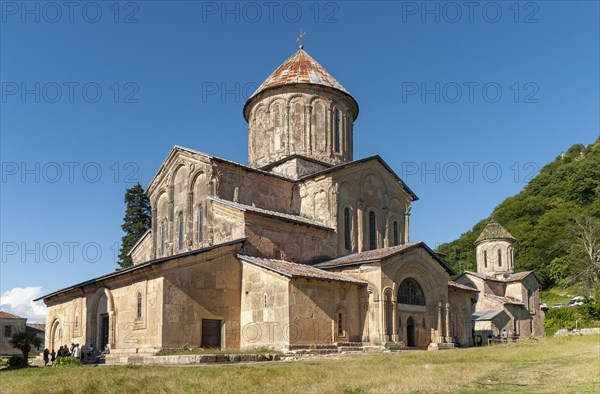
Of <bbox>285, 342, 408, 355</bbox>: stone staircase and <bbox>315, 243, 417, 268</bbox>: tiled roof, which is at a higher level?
<bbox>315, 243, 417, 268</bbox>: tiled roof

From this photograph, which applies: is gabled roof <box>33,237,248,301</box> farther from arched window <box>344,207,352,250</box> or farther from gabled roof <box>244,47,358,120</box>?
gabled roof <box>244,47,358,120</box>

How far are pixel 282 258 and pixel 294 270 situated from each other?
3347 millimetres

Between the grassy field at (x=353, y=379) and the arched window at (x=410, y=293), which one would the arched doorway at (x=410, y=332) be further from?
the grassy field at (x=353, y=379)

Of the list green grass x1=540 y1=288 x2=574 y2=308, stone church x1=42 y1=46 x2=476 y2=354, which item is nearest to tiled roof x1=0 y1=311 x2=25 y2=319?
stone church x1=42 y1=46 x2=476 y2=354

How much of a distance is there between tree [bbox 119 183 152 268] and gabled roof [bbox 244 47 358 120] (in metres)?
15.2

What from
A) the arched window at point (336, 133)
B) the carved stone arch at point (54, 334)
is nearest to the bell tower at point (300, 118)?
the arched window at point (336, 133)

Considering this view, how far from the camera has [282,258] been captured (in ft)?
94.6

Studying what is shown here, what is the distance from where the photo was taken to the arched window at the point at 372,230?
33.8 m

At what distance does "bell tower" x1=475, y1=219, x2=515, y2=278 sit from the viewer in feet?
163

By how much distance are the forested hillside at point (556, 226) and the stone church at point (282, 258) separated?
110 feet

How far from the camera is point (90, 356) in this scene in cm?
2719

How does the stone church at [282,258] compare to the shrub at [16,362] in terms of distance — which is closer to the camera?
the shrub at [16,362]

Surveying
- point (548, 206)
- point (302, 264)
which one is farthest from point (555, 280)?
point (302, 264)

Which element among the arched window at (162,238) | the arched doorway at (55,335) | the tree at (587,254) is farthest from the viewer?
the tree at (587,254)
